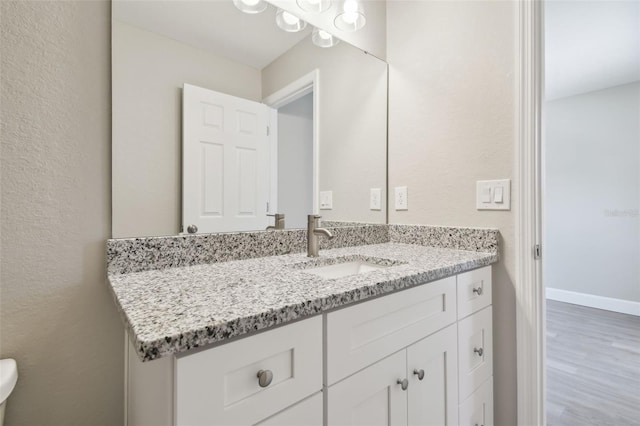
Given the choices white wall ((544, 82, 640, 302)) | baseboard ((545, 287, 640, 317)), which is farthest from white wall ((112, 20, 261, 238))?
baseboard ((545, 287, 640, 317))

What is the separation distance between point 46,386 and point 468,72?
5.96 feet

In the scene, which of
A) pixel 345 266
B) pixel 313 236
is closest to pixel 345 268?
pixel 345 266

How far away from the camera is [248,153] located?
4.05 feet

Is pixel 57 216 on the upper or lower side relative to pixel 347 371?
upper

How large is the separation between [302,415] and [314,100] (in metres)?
1.28

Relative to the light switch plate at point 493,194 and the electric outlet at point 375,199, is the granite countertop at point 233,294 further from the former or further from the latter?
the electric outlet at point 375,199

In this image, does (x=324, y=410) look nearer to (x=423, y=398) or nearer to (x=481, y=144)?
(x=423, y=398)

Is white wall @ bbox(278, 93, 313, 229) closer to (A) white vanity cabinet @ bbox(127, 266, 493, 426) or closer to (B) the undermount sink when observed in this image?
(B) the undermount sink

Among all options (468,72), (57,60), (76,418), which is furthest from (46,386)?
(468,72)

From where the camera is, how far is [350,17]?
152cm

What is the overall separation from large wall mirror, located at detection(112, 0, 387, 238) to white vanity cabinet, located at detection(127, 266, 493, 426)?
1.73 ft

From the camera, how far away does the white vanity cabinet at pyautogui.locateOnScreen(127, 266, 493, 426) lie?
51 centimetres

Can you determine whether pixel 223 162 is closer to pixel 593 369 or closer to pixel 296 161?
pixel 296 161

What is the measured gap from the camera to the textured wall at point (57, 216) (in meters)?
0.76
